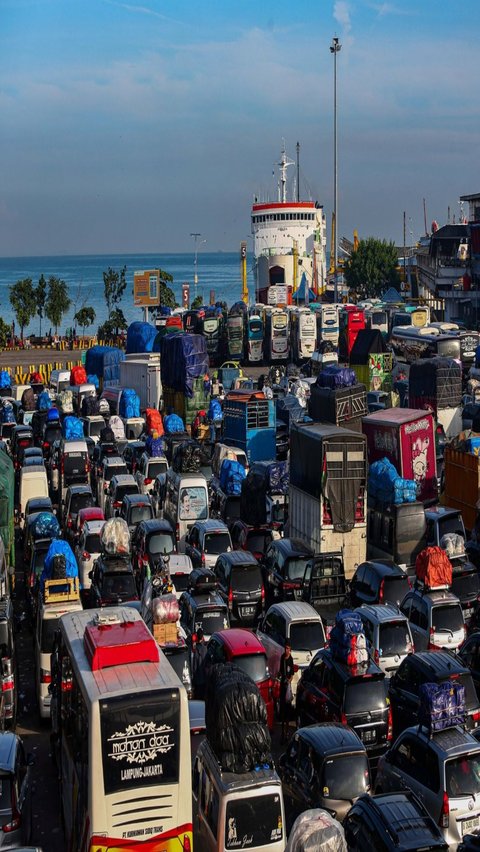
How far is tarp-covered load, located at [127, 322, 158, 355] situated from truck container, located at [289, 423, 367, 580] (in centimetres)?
3549

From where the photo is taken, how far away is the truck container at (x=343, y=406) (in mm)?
29219

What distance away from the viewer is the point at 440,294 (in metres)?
85.5

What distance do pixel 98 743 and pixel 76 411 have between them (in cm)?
3124

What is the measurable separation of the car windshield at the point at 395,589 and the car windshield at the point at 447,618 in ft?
5.19

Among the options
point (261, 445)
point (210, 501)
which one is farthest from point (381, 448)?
point (261, 445)

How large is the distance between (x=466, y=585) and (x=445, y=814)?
27.1 feet

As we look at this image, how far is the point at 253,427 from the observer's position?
3191 centimetres

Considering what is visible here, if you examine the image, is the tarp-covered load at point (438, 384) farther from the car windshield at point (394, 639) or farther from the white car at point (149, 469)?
the car windshield at point (394, 639)

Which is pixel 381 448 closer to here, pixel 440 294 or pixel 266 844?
pixel 266 844

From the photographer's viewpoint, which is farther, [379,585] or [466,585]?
[466,585]

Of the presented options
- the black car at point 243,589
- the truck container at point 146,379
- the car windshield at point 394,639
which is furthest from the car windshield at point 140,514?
the truck container at point 146,379

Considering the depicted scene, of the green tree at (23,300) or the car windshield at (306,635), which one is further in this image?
the green tree at (23,300)

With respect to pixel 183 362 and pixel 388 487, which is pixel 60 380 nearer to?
pixel 183 362

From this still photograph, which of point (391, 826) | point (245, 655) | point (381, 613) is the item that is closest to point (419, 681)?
point (381, 613)
